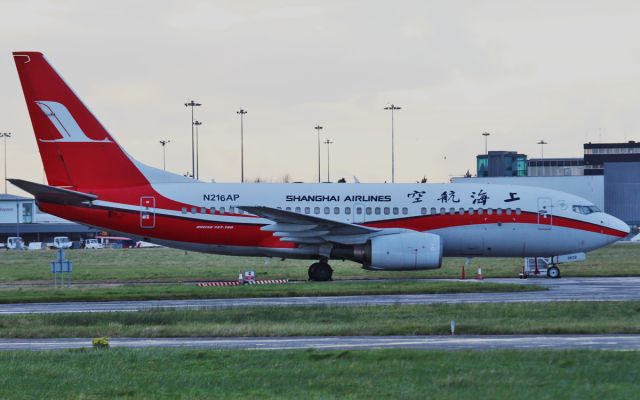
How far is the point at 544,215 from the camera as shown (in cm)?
4312

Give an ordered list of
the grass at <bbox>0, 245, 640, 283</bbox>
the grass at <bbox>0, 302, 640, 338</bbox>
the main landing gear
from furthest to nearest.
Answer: the grass at <bbox>0, 245, 640, 283</bbox> → the main landing gear → the grass at <bbox>0, 302, 640, 338</bbox>

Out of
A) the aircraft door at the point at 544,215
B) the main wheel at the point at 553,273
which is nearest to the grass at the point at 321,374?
the aircraft door at the point at 544,215

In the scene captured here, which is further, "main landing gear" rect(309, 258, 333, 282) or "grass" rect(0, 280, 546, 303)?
"main landing gear" rect(309, 258, 333, 282)

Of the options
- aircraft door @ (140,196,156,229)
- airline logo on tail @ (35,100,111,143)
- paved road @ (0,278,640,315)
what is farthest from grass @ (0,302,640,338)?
airline logo on tail @ (35,100,111,143)

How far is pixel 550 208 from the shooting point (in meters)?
43.3

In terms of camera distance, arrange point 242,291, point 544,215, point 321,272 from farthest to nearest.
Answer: point 544,215
point 321,272
point 242,291

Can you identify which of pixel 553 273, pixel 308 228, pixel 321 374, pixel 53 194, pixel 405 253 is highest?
pixel 53 194

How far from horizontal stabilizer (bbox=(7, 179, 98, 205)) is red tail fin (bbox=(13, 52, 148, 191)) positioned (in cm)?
96

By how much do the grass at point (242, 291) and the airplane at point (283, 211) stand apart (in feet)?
9.54

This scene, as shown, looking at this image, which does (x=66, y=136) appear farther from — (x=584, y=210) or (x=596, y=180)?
(x=596, y=180)

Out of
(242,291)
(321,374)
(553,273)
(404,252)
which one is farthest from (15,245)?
(321,374)

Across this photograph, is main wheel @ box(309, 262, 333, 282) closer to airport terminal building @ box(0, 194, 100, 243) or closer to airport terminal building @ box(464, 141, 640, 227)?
airport terminal building @ box(464, 141, 640, 227)

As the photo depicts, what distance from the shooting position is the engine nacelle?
→ 40.2m

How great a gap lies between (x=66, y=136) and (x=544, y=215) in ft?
62.2
